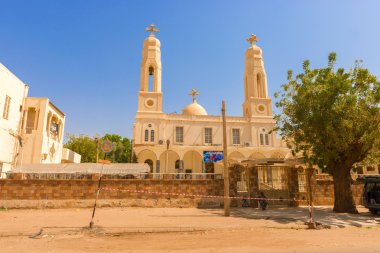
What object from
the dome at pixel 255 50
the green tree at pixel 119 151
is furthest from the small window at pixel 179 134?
the green tree at pixel 119 151

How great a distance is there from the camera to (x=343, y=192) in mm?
13703

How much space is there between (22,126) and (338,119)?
22057 mm

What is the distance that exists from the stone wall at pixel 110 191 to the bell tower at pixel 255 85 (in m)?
19.0

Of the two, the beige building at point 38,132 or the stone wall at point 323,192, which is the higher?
the beige building at point 38,132

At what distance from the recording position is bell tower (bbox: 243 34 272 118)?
33.5m

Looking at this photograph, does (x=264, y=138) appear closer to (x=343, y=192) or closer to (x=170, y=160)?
(x=170, y=160)

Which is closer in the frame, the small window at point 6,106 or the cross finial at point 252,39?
the small window at point 6,106

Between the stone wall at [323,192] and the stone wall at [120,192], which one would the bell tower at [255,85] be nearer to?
the stone wall at [323,192]

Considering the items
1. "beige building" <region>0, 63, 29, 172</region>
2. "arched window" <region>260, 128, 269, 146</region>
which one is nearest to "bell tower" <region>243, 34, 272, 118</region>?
"arched window" <region>260, 128, 269, 146</region>

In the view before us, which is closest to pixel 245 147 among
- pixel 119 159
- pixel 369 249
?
pixel 369 249

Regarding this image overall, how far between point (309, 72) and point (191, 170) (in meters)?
18.5

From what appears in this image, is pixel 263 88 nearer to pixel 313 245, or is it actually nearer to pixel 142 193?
pixel 142 193

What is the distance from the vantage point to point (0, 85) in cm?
1903

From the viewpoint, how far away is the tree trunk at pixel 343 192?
1351 centimetres
